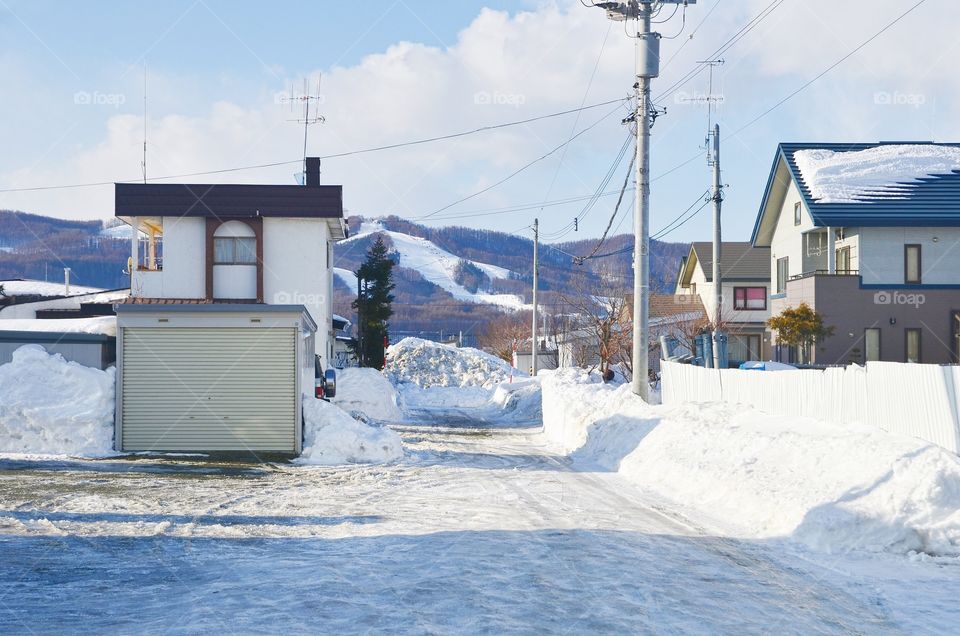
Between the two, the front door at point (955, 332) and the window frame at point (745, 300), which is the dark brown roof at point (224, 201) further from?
the window frame at point (745, 300)

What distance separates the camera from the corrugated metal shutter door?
18766 mm

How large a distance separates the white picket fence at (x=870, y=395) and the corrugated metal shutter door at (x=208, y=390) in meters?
9.32

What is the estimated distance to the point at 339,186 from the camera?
109 feet

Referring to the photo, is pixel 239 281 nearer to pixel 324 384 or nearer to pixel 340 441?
pixel 324 384

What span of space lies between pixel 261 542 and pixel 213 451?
9.43m

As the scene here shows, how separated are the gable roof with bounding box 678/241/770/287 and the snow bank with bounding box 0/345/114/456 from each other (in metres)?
42.2

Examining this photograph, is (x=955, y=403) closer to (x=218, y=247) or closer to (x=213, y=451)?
(x=213, y=451)

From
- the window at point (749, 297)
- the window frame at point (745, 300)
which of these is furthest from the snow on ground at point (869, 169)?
the window at point (749, 297)

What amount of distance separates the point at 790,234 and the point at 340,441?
25504 millimetres

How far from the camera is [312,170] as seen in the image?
3825 cm

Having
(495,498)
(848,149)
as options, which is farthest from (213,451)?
(848,149)

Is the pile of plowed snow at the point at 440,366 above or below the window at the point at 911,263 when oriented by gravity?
below

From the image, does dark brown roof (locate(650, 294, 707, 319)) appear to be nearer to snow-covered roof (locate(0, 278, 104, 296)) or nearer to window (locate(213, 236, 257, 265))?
window (locate(213, 236, 257, 265))

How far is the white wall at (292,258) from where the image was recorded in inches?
1303
